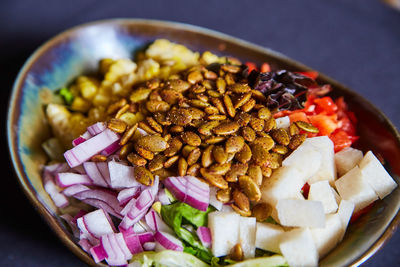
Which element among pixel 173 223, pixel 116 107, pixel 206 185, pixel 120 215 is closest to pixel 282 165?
pixel 206 185

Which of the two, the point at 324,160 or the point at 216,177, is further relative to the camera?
the point at 324,160

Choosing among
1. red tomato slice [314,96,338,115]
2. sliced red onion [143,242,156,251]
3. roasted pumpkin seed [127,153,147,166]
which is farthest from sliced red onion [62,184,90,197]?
red tomato slice [314,96,338,115]

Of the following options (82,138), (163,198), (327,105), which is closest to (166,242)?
(163,198)

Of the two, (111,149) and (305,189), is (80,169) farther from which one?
(305,189)

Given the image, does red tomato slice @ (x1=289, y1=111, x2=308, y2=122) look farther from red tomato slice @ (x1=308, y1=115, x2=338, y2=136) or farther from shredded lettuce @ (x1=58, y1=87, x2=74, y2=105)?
shredded lettuce @ (x1=58, y1=87, x2=74, y2=105)

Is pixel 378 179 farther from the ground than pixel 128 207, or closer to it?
farther from the ground

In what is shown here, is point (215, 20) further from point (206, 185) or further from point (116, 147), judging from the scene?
point (206, 185)
